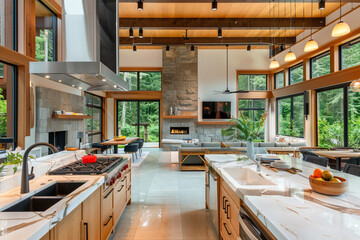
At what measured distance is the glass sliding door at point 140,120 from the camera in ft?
32.4

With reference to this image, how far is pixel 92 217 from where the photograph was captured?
172 centimetres

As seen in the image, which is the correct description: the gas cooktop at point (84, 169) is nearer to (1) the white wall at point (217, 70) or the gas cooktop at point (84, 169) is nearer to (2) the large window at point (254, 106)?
(1) the white wall at point (217, 70)

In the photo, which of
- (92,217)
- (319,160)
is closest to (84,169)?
(92,217)

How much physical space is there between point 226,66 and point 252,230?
8.93 meters

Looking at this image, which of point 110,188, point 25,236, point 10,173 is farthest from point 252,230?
point 10,173

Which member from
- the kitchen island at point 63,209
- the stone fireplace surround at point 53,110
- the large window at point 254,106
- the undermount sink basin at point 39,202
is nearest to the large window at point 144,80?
the stone fireplace surround at point 53,110

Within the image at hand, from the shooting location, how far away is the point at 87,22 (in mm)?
2348

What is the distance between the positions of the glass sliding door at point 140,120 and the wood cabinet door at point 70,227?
8423mm

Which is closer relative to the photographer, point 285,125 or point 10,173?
point 10,173

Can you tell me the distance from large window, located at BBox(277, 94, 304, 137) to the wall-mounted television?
7.60 ft

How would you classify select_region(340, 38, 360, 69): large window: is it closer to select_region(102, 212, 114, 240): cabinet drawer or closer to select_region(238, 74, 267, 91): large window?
select_region(238, 74, 267, 91): large window

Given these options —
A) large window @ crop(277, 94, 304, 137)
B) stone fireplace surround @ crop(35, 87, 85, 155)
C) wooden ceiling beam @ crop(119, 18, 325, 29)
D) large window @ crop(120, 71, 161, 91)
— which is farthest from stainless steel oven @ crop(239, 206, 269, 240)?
large window @ crop(120, 71, 161, 91)

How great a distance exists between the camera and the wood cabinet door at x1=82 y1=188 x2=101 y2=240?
62.1 inches

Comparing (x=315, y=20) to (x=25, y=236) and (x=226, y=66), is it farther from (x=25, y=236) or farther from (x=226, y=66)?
(x=25, y=236)
